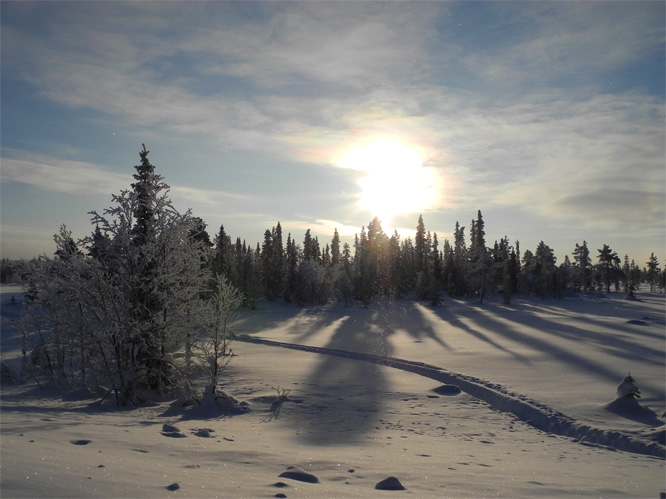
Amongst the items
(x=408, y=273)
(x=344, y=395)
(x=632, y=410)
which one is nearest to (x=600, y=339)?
(x=632, y=410)

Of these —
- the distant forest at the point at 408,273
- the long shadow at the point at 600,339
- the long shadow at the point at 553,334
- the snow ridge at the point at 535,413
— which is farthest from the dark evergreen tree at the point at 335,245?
the snow ridge at the point at 535,413

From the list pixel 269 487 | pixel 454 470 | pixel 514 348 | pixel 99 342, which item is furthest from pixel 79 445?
pixel 514 348

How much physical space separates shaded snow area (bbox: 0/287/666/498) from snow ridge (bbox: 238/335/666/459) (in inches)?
1.9

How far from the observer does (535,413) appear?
14102mm

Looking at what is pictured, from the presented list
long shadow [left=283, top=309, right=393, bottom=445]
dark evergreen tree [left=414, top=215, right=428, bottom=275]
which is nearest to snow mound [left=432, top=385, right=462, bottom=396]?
long shadow [left=283, top=309, right=393, bottom=445]

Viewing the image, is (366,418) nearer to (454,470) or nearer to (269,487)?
(454,470)

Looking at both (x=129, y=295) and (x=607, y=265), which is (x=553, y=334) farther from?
(x=607, y=265)

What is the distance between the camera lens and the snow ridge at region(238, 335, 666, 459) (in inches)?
440

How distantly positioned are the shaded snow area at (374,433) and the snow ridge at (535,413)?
49 mm

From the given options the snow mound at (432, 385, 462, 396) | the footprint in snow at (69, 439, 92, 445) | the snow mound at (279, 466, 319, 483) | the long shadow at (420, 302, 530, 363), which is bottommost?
the long shadow at (420, 302, 530, 363)

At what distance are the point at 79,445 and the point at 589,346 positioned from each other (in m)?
30.3

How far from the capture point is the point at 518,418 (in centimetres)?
1409

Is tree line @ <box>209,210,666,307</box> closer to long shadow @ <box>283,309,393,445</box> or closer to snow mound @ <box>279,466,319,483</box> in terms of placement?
long shadow @ <box>283,309,393,445</box>

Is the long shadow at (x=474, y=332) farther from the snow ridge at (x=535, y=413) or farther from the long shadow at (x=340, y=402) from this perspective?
the long shadow at (x=340, y=402)
